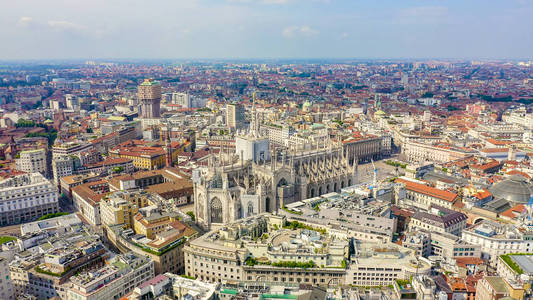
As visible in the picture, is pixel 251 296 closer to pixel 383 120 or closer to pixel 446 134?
pixel 446 134

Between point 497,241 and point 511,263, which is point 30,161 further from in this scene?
point 511,263

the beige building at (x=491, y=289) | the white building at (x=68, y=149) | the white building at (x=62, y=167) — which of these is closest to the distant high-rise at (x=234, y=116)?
the white building at (x=68, y=149)

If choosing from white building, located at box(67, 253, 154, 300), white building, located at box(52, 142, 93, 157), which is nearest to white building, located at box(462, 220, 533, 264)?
white building, located at box(67, 253, 154, 300)

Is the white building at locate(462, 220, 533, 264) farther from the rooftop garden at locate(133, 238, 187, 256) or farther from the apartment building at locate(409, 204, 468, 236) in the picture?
the rooftop garden at locate(133, 238, 187, 256)

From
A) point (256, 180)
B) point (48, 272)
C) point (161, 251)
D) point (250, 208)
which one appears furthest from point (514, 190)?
point (48, 272)

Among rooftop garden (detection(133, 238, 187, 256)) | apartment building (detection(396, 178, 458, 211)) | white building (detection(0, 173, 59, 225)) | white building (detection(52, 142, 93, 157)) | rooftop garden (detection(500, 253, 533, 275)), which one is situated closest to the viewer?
rooftop garden (detection(500, 253, 533, 275))

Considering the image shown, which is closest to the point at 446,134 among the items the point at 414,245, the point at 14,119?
the point at 414,245
